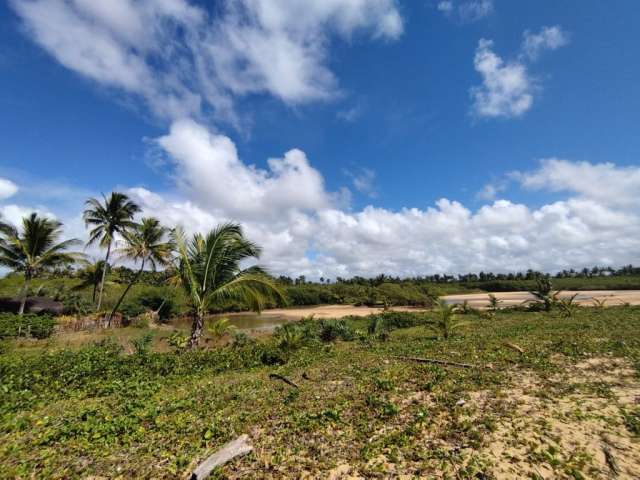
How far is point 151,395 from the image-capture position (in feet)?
18.4

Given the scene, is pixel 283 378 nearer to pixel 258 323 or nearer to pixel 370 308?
pixel 258 323

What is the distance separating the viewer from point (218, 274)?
9.81 metres

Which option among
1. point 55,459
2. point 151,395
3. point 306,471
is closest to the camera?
point 306,471

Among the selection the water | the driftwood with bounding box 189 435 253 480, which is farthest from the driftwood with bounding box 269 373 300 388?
the water

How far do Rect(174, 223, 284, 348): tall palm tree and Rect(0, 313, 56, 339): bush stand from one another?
32.3 feet

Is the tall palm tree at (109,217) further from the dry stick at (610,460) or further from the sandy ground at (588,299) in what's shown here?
the sandy ground at (588,299)

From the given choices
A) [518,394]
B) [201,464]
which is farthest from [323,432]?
[518,394]

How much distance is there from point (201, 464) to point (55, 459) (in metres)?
1.89

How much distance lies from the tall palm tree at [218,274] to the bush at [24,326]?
387 inches

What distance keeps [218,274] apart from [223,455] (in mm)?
7047

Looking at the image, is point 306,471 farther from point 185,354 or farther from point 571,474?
point 185,354

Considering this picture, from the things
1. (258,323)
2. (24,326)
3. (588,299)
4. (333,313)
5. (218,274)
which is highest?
(218,274)

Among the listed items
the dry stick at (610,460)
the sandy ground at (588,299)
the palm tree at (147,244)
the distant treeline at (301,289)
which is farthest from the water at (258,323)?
the sandy ground at (588,299)

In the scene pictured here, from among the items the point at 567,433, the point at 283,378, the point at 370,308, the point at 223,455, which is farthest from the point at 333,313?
the point at 223,455
